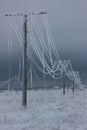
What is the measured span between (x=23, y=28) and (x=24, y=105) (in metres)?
5.56

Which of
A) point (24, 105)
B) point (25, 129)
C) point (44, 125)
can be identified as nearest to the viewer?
point (25, 129)

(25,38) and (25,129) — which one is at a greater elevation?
(25,38)

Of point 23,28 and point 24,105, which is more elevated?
point 23,28

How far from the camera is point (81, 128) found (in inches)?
550

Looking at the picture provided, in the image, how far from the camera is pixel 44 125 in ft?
49.2

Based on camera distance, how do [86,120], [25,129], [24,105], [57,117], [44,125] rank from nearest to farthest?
1. [25,129]
2. [44,125]
3. [86,120]
4. [57,117]
5. [24,105]

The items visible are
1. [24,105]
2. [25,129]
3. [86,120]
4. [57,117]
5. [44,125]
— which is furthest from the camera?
[24,105]

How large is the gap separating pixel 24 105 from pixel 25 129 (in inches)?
428

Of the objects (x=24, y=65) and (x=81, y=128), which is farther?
(x=24, y=65)

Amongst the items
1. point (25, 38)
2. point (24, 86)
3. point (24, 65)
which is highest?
point (25, 38)

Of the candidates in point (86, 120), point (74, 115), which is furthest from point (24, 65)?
point (86, 120)

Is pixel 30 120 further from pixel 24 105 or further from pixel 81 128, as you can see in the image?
pixel 24 105

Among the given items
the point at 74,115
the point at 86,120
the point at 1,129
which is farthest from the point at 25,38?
the point at 1,129

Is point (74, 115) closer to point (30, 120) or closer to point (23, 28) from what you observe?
point (30, 120)
